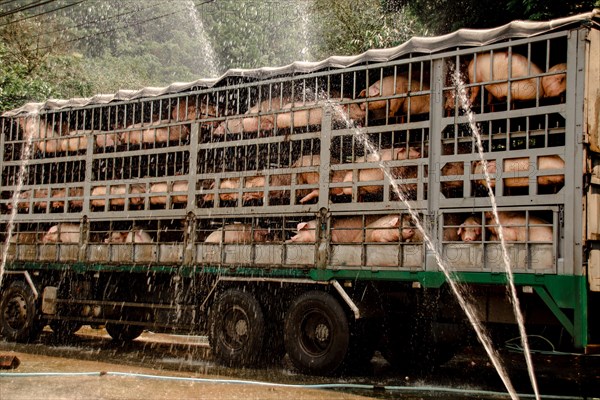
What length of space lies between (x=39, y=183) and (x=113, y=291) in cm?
267

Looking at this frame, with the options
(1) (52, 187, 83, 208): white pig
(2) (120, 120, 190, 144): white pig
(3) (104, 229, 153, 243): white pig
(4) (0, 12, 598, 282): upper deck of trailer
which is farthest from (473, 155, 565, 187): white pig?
(1) (52, 187, 83, 208): white pig

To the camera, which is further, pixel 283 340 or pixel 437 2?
pixel 437 2

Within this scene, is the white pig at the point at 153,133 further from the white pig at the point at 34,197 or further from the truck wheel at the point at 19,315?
the truck wheel at the point at 19,315

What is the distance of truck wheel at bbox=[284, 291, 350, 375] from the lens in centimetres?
905

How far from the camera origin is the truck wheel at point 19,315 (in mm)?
12766

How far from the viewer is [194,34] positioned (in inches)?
2606

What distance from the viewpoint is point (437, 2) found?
15875 mm

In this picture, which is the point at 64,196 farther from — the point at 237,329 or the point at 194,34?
the point at 194,34

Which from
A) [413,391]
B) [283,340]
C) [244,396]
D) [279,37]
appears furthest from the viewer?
[279,37]

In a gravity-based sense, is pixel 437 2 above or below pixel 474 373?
above

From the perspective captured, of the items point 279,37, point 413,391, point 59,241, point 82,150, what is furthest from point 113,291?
point 279,37

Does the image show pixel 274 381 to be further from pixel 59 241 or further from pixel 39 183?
pixel 39 183

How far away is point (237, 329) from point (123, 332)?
13.2 feet

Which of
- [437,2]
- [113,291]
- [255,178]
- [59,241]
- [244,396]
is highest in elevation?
[437,2]
